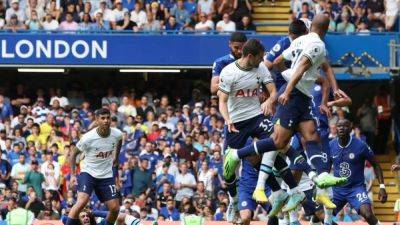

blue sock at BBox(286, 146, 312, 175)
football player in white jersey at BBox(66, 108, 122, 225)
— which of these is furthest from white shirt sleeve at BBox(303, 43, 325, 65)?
football player in white jersey at BBox(66, 108, 122, 225)

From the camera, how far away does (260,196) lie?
67.1ft

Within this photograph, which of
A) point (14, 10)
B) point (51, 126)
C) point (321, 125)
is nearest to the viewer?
point (321, 125)

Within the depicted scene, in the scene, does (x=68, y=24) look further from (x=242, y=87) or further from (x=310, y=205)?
(x=242, y=87)

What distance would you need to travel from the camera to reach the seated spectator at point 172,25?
3438 cm

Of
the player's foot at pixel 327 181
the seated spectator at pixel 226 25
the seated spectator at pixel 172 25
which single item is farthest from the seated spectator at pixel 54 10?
the player's foot at pixel 327 181

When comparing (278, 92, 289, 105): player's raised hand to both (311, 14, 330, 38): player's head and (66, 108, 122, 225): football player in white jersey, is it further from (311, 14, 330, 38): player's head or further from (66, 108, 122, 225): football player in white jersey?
(66, 108, 122, 225): football player in white jersey

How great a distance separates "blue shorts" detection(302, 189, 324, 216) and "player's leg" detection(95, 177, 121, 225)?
3016mm

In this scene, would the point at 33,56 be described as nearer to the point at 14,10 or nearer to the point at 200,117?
the point at 14,10

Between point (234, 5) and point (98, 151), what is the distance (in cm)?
1222

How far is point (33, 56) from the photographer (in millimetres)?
34312

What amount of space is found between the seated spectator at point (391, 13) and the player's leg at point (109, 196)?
12945mm

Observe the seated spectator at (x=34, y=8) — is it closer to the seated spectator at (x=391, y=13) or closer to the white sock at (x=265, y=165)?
the seated spectator at (x=391, y=13)

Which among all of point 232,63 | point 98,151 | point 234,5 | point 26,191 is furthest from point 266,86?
point 234,5

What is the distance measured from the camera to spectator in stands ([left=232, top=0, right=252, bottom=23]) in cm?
3450
